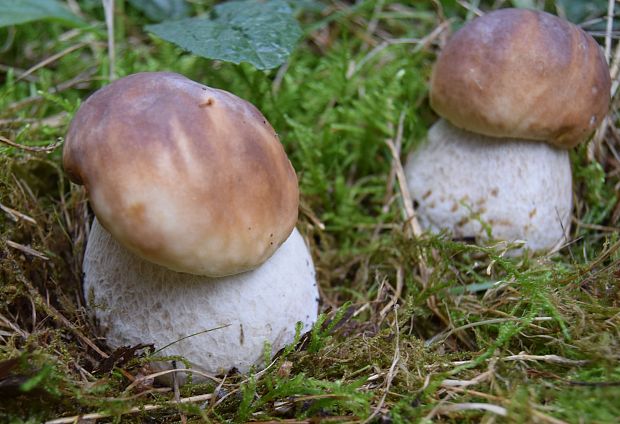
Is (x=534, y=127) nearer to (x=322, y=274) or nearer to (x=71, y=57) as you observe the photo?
(x=322, y=274)

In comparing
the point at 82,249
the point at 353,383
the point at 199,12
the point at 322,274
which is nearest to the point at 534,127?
the point at 322,274

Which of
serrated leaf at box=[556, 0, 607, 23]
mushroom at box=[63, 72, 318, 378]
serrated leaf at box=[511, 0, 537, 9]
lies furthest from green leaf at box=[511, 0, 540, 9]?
mushroom at box=[63, 72, 318, 378]

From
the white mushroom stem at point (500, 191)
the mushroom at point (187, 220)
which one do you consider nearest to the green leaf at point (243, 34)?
the mushroom at point (187, 220)

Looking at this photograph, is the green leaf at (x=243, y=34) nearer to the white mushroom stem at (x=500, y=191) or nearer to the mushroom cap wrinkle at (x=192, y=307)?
the mushroom cap wrinkle at (x=192, y=307)

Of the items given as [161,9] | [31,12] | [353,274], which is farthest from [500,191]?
[31,12]

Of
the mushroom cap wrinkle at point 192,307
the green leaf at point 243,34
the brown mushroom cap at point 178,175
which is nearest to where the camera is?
the brown mushroom cap at point 178,175

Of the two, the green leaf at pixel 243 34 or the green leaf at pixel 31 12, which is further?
the green leaf at pixel 31 12

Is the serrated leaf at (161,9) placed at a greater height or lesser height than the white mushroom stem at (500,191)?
greater
